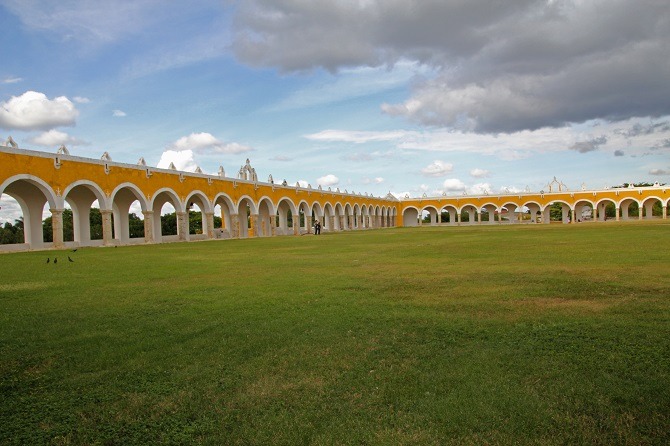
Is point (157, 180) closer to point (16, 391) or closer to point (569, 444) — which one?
point (16, 391)

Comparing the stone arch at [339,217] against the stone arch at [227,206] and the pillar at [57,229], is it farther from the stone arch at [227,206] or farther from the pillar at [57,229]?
the pillar at [57,229]

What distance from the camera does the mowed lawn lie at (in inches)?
108

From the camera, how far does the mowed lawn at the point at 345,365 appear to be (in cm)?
275

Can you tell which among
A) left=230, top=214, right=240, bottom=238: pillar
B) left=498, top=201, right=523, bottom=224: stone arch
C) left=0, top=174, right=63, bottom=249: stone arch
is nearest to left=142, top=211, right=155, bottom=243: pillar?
left=0, top=174, right=63, bottom=249: stone arch

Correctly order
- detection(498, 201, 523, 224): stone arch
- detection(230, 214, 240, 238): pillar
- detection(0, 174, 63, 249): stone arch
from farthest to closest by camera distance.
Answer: detection(498, 201, 523, 224): stone arch → detection(230, 214, 240, 238): pillar → detection(0, 174, 63, 249): stone arch

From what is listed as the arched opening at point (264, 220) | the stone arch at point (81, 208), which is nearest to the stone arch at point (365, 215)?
the arched opening at point (264, 220)

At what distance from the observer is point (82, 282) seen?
A: 8.95 meters

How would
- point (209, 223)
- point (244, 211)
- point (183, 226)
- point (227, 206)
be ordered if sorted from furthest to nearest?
1. point (244, 211)
2. point (227, 206)
3. point (209, 223)
4. point (183, 226)

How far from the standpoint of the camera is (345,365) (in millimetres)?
3717

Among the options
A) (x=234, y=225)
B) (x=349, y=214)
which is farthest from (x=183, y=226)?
(x=349, y=214)

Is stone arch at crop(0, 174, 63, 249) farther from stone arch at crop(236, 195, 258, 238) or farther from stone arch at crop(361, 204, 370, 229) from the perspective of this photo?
stone arch at crop(361, 204, 370, 229)

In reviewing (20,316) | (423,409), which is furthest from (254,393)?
(20,316)

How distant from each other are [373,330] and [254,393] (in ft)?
5.70

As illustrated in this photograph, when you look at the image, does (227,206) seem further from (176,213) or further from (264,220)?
(176,213)
